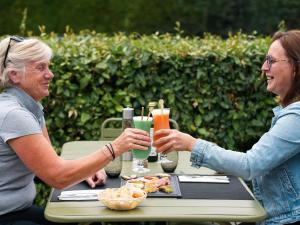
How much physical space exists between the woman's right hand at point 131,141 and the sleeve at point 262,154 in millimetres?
230

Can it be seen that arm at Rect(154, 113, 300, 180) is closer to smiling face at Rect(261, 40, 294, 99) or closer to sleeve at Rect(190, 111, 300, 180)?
sleeve at Rect(190, 111, 300, 180)

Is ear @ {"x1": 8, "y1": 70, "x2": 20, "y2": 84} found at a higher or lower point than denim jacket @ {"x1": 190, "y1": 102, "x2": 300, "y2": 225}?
higher

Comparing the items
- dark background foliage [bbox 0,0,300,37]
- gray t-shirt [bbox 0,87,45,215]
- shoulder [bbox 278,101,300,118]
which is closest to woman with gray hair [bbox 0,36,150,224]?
gray t-shirt [bbox 0,87,45,215]

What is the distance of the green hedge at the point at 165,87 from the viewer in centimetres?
468

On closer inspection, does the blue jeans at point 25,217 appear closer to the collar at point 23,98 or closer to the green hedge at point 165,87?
the collar at point 23,98

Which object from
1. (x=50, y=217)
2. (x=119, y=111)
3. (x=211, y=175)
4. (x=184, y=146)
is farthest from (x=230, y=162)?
(x=119, y=111)

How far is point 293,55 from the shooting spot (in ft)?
9.69

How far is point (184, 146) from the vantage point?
9.47ft

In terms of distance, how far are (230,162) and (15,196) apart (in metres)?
0.96

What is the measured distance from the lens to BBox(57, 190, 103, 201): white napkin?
2840mm

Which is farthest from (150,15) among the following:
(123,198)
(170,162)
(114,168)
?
(123,198)

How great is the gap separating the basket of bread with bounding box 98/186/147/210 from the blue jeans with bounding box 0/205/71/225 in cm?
45

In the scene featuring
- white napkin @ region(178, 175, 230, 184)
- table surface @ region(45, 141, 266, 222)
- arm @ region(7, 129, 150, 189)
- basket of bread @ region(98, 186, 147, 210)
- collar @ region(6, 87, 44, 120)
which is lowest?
white napkin @ region(178, 175, 230, 184)

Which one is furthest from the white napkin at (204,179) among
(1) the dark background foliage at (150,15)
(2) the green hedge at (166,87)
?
(1) the dark background foliage at (150,15)
